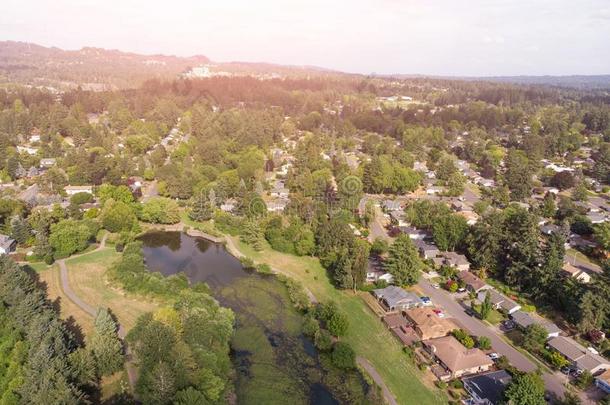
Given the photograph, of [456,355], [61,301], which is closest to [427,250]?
[456,355]

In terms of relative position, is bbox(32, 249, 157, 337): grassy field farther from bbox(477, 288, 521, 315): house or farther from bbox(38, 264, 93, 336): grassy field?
bbox(477, 288, 521, 315): house

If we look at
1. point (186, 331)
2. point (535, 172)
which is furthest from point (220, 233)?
point (535, 172)

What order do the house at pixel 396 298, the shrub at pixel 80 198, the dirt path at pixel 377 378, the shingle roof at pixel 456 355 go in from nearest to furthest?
the dirt path at pixel 377 378, the shingle roof at pixel 456 355, the house at pixel 396 298, the shrub at pixel 80 198

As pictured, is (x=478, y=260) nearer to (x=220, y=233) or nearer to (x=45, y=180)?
(x=220, y=233)

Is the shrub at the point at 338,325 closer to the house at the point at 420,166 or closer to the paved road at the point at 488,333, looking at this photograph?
the paved road at the point at 488,333

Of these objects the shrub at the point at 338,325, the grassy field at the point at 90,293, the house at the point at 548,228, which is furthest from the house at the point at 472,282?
the grassy field at the point at 90,293

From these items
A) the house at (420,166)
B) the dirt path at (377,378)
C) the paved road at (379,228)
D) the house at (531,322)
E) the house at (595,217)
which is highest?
the house at (420,166)

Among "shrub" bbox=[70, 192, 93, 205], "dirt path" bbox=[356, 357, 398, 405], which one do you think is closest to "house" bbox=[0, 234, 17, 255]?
"shrub" bbox=[70, 192, 93, 205]

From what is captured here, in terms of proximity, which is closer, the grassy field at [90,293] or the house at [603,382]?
the house at [603,382]
